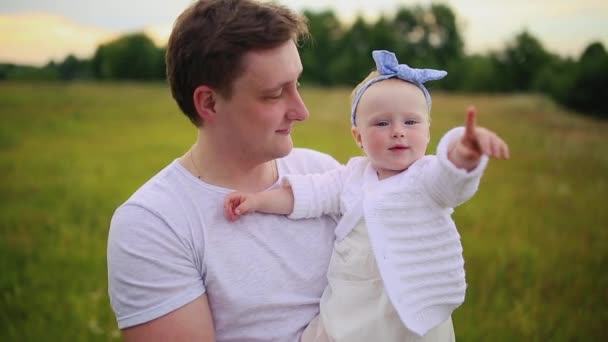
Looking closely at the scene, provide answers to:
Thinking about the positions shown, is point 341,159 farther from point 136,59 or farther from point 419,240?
point 136,59

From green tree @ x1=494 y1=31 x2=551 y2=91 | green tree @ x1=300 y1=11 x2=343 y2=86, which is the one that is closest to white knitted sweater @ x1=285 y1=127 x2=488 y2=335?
green tree @ x1=494 y1=31 x2=551 y2=91

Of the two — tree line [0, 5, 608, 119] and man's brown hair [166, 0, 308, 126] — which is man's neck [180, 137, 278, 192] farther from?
tree line [0, 5, 608, 119]

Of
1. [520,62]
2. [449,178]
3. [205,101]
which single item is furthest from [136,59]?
[449,178]

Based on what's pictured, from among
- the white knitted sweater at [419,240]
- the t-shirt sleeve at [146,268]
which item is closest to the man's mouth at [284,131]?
the white knitted sweater at [419,240]

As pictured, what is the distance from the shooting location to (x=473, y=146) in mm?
1394

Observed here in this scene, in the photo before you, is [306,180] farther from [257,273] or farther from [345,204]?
[257,273]

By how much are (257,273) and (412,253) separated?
19.7 inches

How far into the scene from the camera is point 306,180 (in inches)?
75.0

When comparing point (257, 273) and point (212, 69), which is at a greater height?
point (212, 69)

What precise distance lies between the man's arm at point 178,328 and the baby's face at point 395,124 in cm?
76

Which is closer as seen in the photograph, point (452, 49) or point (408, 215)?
point (408, 215)

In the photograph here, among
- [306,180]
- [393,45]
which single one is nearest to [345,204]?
[306,180]

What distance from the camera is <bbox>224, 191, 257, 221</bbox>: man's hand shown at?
1.69 meters

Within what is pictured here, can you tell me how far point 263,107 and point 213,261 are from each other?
52cm
